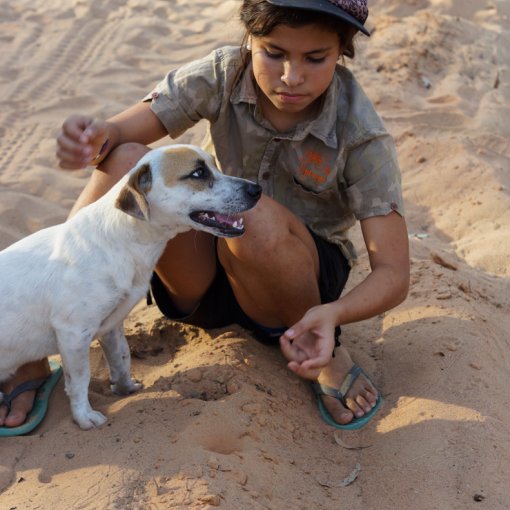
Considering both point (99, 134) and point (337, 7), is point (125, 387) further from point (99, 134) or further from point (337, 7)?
point (337, 7)

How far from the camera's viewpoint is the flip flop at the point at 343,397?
3.12m

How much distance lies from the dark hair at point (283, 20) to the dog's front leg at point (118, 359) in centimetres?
134

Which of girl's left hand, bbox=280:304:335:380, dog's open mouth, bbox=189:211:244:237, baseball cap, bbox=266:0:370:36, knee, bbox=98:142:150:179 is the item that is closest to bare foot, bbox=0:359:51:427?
knee, bbox=98:142:150:179

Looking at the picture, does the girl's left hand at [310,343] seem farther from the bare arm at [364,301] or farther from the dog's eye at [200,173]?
the dog's eye at [200,173]

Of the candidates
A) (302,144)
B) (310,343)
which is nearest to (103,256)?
(310,343)

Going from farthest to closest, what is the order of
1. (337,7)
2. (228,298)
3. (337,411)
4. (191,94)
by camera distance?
(228,298), (191,94), (337,411), (337,7)

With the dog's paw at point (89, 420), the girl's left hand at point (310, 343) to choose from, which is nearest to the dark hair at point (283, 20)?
the girl's left hand at point (310, 343)

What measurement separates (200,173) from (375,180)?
0.73 metres

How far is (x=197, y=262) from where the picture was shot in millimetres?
3400

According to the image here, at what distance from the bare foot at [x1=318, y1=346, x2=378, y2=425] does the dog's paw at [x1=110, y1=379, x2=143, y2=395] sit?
790 millimetres

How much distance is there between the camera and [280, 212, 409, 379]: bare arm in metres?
2.66

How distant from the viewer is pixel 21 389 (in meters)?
3.21

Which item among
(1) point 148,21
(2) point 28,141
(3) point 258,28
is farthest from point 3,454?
(1) point 148,21

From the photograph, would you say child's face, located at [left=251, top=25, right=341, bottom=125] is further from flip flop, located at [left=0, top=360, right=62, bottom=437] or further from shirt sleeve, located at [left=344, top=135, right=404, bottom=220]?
flip flop, located at [left=0, top=360, right=62, bottom=437]
